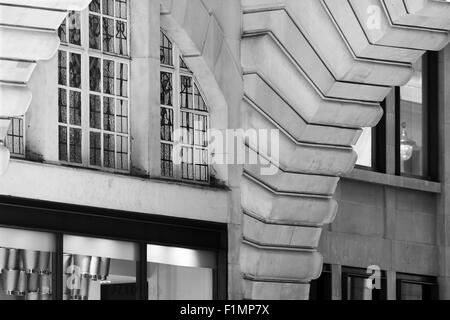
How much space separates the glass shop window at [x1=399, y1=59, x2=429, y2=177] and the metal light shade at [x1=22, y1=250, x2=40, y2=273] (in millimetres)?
10421

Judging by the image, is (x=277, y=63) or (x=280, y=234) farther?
(x=280, y=234)

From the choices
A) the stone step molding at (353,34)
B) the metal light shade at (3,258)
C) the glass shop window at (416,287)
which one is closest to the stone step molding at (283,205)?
the stone step molding at (353,34)

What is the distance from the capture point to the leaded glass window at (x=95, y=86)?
2784 cm

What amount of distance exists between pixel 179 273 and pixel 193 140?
1.85 metres

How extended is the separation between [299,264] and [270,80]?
2.68 m

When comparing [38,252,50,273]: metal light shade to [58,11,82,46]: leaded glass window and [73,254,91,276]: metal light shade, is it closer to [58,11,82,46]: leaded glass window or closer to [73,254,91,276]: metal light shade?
[73,254,91,276]: metal light shade

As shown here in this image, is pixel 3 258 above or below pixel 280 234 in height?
below

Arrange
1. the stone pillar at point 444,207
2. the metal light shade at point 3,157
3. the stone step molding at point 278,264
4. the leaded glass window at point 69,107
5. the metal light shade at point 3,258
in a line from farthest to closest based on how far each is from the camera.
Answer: the stone pillar at point 444,207
the stone step molding at point 278,264
the leaded glass window at point 69,107
the metal light shade at point 3,258
the metal light shade at point 3,157

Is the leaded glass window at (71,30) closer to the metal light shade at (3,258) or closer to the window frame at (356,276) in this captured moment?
the metal light shade at (3,258)

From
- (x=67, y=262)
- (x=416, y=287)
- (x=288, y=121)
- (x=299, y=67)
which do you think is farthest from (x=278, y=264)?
(x=416, y=287)

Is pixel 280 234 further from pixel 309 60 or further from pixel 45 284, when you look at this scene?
pixel 45 284

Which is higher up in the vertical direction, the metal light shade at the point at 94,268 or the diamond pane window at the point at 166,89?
the diamond pane window at the point at 166,89

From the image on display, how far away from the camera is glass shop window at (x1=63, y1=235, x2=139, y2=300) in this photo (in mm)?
27672

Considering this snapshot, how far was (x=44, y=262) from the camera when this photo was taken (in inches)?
1078
